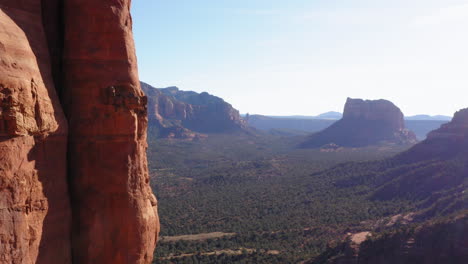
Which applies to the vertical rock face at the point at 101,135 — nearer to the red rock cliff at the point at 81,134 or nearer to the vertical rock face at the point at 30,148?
the red rock cliff at the point at 81,134

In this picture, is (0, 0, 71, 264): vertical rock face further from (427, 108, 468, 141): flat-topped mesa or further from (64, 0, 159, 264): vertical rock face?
(427, 108, 468, 141): flat-topped mesa

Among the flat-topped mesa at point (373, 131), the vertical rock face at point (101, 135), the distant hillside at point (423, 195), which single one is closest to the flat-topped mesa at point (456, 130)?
the distant hillside at point (423, 195)

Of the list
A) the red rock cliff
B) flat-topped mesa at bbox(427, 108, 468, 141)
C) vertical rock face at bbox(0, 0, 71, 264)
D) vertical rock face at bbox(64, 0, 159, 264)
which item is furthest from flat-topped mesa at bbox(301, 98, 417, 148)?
vertical rock face at bbox(0, 0, 71, 264)

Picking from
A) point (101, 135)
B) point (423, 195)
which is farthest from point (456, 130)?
point (101, 135)

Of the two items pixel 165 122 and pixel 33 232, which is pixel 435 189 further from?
pixel 165 122

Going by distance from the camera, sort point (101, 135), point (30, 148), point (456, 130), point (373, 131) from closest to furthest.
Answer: point (30, 148)
point (101, 135)
point (456, 130)
point (373, 131)

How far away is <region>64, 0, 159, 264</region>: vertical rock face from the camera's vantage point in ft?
34.7

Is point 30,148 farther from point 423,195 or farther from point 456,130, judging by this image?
point 456,130

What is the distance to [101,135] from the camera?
35.0ft

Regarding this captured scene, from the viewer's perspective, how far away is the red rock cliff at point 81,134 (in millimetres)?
8961

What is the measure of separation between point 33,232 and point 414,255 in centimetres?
3232

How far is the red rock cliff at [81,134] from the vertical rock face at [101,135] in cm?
3

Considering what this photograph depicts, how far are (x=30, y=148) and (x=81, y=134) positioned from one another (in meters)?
1.83

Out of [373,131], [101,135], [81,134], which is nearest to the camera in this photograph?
[81,134]
